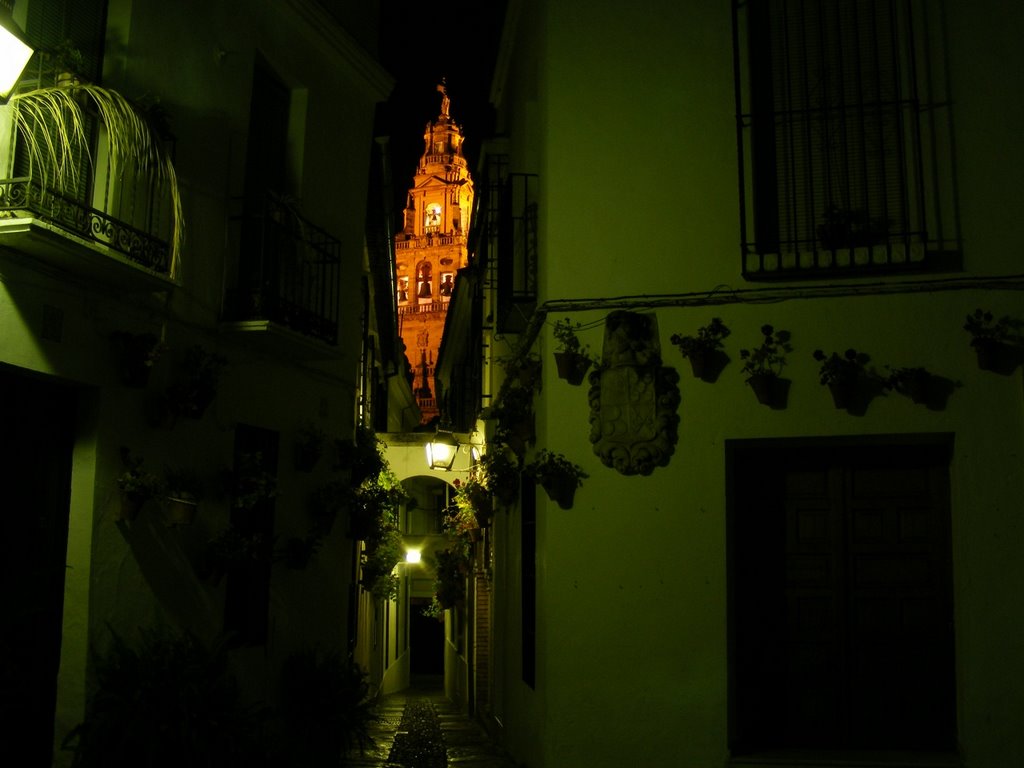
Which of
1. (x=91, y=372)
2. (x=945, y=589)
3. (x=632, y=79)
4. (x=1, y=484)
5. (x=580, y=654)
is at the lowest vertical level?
(x=580, y=654)

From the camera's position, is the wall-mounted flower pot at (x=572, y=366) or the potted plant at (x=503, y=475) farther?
the potted plant at (x=503, y=475)

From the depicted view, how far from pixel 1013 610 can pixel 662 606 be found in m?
2.43

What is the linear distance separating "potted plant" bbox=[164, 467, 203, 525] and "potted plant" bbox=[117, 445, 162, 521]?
29 cm

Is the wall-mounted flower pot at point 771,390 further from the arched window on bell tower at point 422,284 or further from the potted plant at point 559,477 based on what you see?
the arched window on bell tower at point 422,284

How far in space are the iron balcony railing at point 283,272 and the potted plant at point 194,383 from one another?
0.94m

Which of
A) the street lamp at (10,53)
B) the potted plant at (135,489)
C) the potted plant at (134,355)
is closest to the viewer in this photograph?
the street lamp at (10,53)

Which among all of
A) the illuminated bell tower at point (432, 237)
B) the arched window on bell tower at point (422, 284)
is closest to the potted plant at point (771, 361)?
the illuminated bell tower at point (432, 237)

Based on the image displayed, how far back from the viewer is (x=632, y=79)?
8430mm

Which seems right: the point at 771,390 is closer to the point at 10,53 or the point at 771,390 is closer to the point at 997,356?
the point at 997,356

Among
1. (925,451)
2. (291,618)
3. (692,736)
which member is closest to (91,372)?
(291,618)

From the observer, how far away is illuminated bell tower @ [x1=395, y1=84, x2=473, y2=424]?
88.6 meters

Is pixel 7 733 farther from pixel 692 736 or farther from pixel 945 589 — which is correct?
pixel 945 589

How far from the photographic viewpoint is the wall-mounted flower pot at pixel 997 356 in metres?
A: 7.30

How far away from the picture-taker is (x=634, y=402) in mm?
7938
